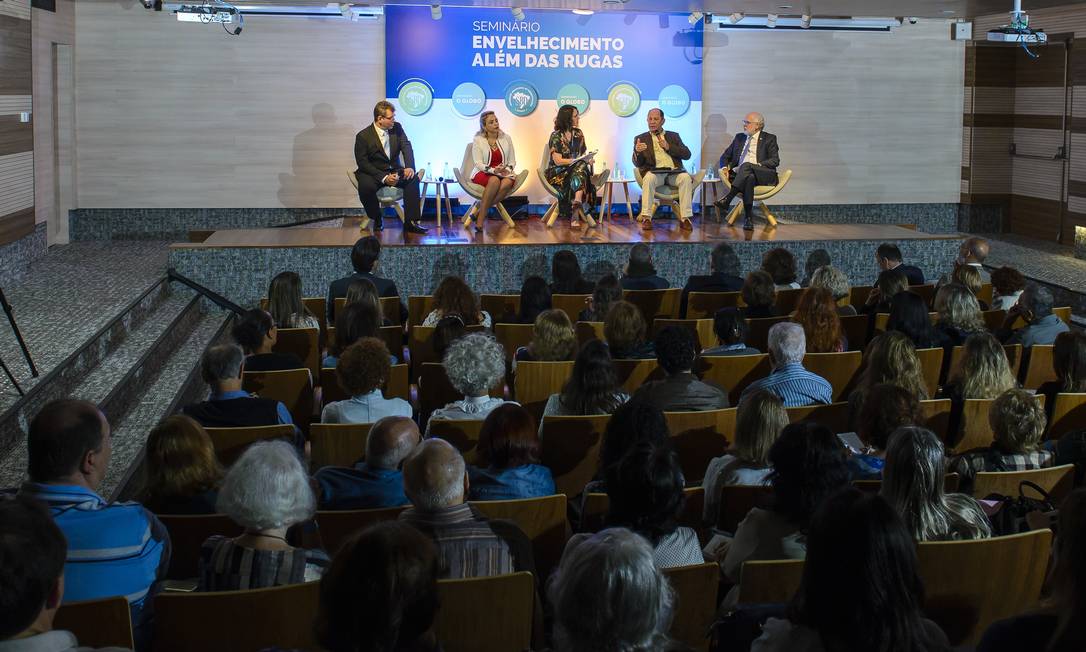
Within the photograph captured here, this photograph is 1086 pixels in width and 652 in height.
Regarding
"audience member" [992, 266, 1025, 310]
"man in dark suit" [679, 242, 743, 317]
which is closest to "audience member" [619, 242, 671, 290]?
"man in dark suit" [679, 242, 743, 317]

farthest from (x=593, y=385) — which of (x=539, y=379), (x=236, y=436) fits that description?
(x=236, y=436)

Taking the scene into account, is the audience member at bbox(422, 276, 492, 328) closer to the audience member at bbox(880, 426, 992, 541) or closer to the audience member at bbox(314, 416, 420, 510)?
the audience member at bbox(314, 416, 420, 510)

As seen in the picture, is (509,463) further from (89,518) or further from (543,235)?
(543,235)

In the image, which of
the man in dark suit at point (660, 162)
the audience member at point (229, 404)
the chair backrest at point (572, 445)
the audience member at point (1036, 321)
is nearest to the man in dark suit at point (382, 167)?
the man in dark suit at point (660, 162)

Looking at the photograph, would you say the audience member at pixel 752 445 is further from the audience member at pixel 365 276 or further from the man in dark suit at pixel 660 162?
the man in dark suit at pixel 660 162

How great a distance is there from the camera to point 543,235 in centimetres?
1054

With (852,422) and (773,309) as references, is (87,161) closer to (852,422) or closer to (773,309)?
(773,309)

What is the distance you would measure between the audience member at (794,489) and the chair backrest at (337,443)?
167cm

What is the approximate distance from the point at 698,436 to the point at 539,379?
1112mm

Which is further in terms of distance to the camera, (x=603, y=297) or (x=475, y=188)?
(x=475, y=188)

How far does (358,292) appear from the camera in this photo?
630cm

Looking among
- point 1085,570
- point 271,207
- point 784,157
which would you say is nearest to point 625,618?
point 1085,570

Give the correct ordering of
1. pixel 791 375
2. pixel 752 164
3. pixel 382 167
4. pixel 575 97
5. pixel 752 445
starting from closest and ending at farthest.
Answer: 1. pixel 752 445
2. pixel 791 375
3. pixel 382 167
4. pixel 752 164
5. pixel 575 97

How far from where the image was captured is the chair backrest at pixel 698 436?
4.44 meters
